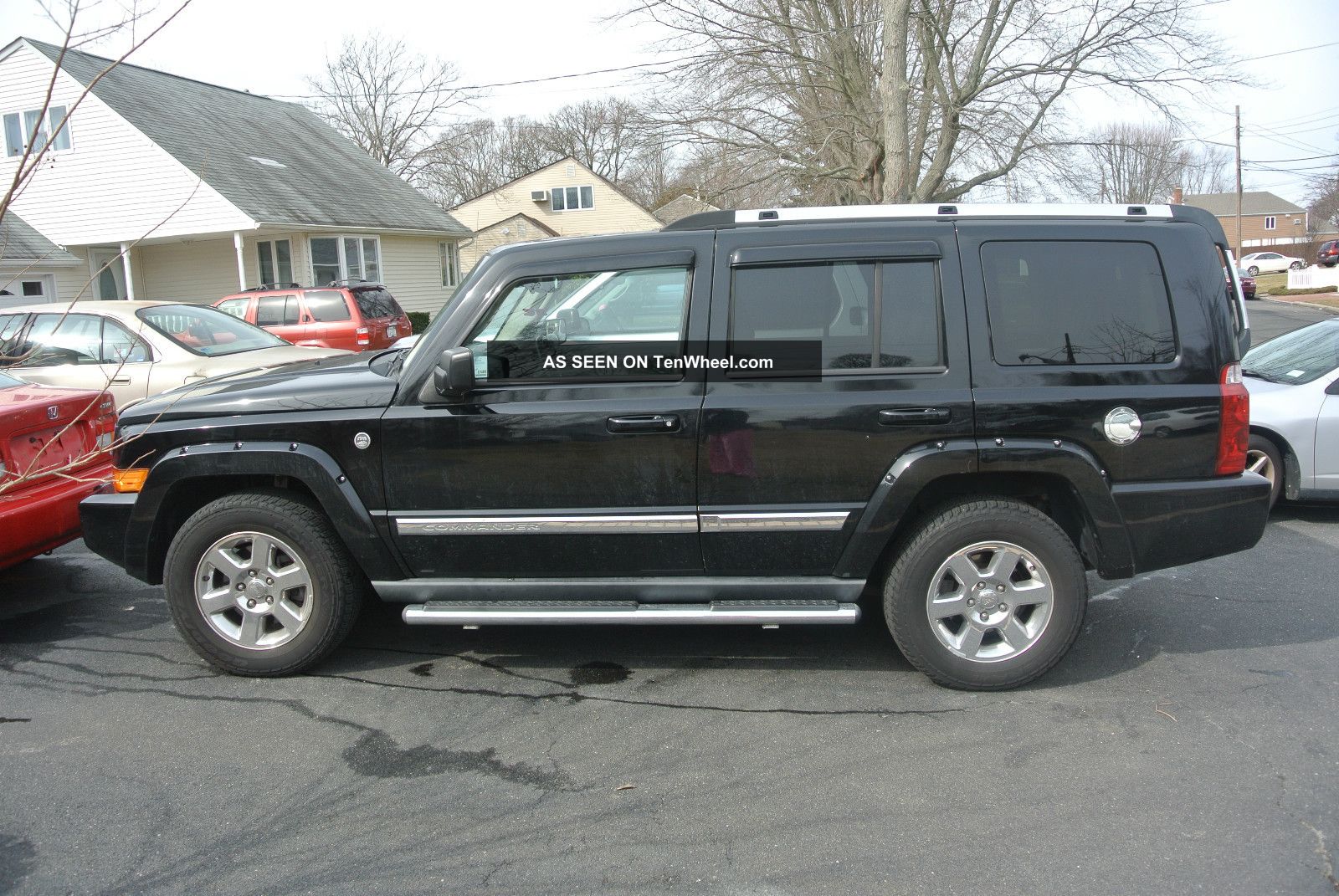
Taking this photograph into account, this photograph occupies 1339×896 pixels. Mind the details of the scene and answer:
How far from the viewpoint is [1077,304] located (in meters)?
4.07

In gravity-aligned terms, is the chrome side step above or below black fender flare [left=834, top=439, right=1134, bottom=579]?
below

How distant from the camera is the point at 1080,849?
9.99 feet

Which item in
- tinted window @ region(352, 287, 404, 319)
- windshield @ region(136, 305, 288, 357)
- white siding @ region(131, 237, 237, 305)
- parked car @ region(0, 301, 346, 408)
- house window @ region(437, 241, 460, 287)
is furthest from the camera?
house window @ region(437, 241, 460, 287)

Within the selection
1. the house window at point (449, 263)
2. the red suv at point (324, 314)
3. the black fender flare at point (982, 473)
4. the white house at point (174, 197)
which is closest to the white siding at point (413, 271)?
the white house at point (174, 197)

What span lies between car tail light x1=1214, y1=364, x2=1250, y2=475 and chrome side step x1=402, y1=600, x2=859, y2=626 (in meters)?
1.64

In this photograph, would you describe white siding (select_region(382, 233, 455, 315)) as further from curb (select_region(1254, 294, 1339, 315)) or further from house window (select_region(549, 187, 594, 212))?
curb (select_region(1254, 294, 1339, 315))

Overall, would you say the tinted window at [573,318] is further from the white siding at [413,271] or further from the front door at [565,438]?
the white siding at [413,271]

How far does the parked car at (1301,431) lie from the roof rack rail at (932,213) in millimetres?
3138

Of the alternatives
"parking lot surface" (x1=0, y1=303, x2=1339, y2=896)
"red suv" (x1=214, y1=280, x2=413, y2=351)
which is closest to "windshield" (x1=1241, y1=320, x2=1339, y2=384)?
"parking lot surface" (x1=0, y1=303, x2=1339, y2=896)

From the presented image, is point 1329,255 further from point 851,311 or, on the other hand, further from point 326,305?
point 851,311

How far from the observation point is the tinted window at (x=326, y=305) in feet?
53.9

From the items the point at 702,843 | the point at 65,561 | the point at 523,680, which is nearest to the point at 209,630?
the point at 523,680

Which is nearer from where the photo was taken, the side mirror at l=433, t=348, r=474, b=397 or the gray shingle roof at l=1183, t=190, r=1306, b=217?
the side mirror at l=433, t=348, r=474, b=397

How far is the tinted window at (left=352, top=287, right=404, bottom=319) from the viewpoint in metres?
16.7
